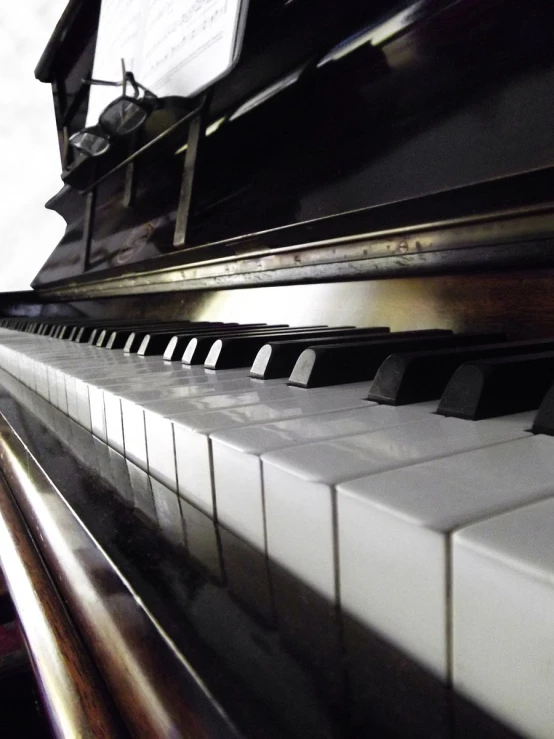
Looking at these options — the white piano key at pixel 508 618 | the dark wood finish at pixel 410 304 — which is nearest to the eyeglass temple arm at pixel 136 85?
the dark wood finish at pixel 410 304

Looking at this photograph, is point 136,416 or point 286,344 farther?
point 286,344

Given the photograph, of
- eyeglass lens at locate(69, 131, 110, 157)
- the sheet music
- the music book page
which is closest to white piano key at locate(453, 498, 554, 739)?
the music book page

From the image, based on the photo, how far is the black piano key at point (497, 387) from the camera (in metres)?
0.52

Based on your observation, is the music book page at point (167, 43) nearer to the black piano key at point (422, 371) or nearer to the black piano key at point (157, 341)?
the black piano key at point (157, 341)

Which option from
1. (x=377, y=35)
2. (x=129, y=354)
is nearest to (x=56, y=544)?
(x=129, y=354)

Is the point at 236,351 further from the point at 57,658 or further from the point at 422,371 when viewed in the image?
the point at 57,658

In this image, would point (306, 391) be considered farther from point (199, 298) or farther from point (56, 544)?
point (199, 298)

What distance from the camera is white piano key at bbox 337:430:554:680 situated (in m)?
0.31

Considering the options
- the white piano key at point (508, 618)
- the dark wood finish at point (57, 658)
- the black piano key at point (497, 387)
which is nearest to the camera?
the white piano key at point (508, 618)

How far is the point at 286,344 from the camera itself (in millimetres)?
842

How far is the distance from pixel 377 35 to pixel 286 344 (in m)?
0.57

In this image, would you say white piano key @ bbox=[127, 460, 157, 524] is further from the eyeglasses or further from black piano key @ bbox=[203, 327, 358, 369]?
the eyeglasses

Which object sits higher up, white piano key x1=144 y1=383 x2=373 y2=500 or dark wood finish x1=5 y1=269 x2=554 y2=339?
dark wood finish x1=5 y1=269 x2=554 y2=339

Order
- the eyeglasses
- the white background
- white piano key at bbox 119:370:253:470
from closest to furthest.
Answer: white piano key at bbox 119:370:253:470 < the eyeglasses < the white background
